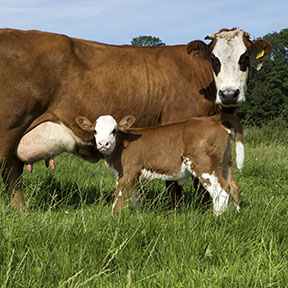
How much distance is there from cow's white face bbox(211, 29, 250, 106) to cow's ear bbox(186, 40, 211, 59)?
17 cm

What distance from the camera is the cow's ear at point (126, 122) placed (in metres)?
5.30

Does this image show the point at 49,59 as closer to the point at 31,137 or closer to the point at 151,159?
the point at 31,137

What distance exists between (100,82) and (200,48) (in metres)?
1.40

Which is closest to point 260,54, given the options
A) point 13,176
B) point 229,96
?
point 229,96

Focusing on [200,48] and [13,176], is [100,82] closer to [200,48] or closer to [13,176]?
[200,48]

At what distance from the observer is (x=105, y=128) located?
16.9 feet

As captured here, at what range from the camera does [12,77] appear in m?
5.32

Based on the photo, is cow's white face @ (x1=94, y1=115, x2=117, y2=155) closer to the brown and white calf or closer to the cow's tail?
the brown and white calf

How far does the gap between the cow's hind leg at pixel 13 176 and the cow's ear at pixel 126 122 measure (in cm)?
154

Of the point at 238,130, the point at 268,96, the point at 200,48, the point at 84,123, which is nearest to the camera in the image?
the point at 84,123

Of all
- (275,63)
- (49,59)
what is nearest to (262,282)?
(49,59)

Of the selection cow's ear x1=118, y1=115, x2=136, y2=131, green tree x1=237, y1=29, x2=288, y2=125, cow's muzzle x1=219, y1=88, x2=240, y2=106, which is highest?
cow's muzzle x1=219, y1=88, x2=240, y2=106

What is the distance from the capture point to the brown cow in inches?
210

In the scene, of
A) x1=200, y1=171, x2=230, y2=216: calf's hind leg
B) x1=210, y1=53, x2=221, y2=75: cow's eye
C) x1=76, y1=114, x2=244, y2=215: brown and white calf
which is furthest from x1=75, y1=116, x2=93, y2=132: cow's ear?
x1=210, y1=53, x2=221, y2=75: cow's eye
